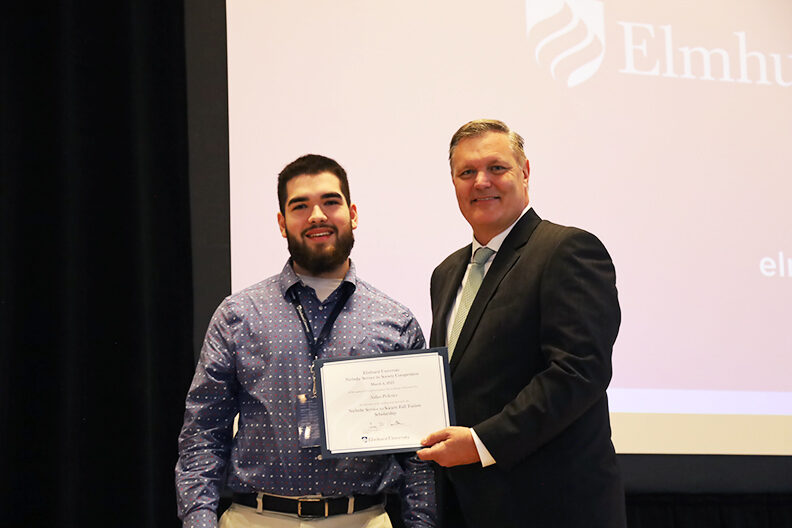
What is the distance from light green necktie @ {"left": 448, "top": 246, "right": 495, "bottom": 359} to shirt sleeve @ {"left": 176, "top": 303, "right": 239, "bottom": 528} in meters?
0.61

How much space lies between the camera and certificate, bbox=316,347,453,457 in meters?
2.21

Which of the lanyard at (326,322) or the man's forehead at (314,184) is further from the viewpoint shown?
the man's forehead at (314,184)

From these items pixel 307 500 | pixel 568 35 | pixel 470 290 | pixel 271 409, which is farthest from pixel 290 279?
pixel 568 35

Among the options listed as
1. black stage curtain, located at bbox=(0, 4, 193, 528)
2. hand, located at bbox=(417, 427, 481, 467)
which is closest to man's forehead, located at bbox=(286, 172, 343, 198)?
hand, located at bbox=(417, 427, 481, 467)

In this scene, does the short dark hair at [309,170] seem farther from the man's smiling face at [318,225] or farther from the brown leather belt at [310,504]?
the brown leather belt at [310,504]

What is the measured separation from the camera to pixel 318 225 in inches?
97.0

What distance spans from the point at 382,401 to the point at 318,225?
55cm

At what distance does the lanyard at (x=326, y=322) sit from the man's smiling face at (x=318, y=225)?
0.07m

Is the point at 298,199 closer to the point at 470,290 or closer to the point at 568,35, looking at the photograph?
the point at 470,290

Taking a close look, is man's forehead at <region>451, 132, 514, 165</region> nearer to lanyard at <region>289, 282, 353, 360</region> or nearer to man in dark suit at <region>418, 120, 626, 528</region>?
man in dark suit at <region>418, 120, 626, 528</region>

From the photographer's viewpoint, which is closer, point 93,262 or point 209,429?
point 209,429

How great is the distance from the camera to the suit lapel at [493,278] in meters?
2.27

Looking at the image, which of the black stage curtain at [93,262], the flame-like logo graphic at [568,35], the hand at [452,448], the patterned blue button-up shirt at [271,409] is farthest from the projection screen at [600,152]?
the hand at [452,448]

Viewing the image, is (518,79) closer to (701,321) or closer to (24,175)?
(701,321)
